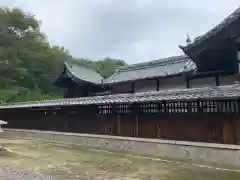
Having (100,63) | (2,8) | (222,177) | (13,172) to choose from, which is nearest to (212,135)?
(222,177)

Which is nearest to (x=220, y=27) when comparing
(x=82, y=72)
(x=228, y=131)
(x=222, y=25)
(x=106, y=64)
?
(x=222, y=25)

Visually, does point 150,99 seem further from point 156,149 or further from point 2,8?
point 2,8

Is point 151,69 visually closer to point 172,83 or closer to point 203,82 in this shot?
point 172,83

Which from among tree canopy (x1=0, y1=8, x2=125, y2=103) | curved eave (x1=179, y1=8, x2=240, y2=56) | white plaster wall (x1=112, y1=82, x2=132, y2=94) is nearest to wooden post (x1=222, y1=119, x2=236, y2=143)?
curved eave (x1=179, y1=8, x2=240, y2=56)

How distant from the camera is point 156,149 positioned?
13383 millimetres

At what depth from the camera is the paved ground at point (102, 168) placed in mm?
9094

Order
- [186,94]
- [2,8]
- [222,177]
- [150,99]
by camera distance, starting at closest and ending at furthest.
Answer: [222,177] → [186,94] → [150,99] → [2,8]

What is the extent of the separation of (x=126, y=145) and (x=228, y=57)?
6.43 meters

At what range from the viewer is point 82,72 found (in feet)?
109

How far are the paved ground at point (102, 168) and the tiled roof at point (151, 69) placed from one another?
9217mm

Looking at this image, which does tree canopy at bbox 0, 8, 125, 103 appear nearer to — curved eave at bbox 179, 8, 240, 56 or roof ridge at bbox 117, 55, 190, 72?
roof ridge at bbox 117, 55, 190, 72

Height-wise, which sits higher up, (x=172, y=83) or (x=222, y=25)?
(x=222, y=25)

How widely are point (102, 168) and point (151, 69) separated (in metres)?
14.3

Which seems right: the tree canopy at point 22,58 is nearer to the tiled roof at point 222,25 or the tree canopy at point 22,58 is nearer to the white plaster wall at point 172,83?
the white plaster wall at point 172,83
